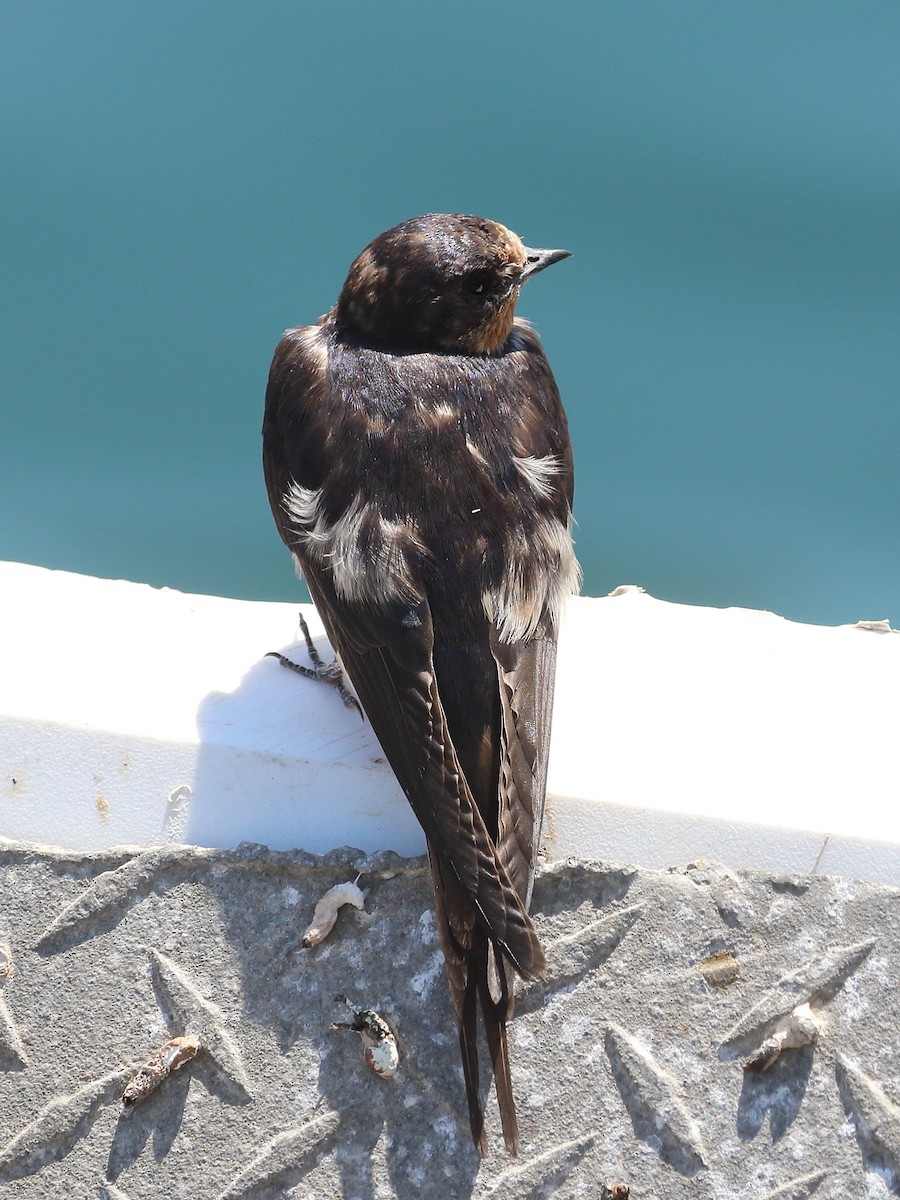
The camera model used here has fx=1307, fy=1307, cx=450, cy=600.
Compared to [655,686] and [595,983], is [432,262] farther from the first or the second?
[595,983]

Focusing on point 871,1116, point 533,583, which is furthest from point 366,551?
point 871,1116

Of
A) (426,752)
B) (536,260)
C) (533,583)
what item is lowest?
(426,752)

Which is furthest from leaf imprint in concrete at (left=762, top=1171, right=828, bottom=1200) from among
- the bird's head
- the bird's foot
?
the bird's head

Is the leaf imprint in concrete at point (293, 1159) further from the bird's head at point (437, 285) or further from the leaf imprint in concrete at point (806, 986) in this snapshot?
the bird's head at point (437, 285)

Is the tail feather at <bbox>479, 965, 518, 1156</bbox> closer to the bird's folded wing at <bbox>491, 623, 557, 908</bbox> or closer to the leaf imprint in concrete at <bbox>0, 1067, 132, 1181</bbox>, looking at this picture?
the bird's folded wing at <bbox>491, 623, 557, 908</bbox>

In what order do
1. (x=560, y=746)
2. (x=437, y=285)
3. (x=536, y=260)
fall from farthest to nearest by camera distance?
(x=536, y=260), (x=437, y=285), (x=560, y=746)

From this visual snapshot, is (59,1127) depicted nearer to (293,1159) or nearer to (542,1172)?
(293,1159)

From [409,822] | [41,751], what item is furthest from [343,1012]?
[41,751]

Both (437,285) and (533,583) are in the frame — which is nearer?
(533,583)
